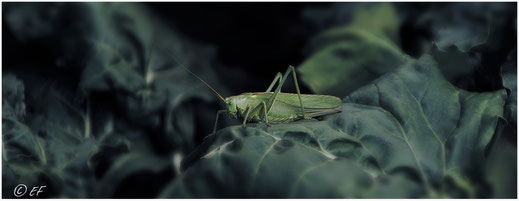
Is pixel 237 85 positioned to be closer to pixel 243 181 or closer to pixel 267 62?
pixel 267 62

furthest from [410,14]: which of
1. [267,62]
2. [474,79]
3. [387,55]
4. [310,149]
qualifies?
[310,149]

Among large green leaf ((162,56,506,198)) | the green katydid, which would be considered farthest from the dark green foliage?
the green katydid

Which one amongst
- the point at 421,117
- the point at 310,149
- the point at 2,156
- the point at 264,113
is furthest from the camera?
the point at 2,156

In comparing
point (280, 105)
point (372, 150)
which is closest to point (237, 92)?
point (280, 105)

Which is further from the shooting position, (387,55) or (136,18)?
(136,18)
